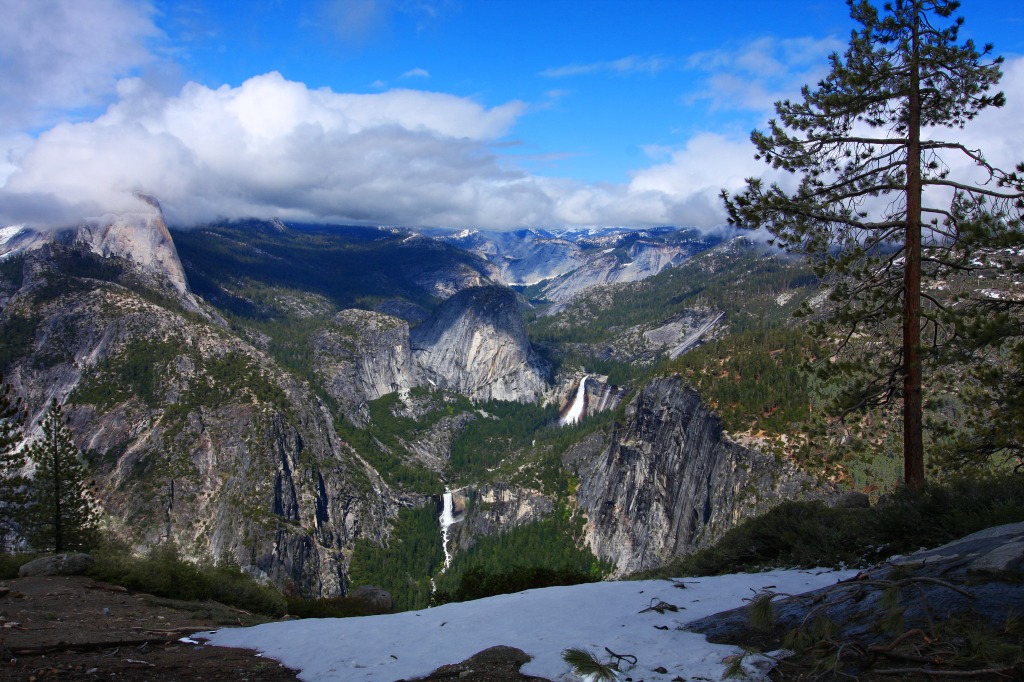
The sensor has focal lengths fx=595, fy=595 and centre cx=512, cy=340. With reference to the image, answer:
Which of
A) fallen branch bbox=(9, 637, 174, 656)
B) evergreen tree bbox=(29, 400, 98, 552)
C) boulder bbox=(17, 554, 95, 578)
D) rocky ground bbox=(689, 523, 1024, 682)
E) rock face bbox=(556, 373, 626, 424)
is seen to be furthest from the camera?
rock face bbox=(556, 373, 626, 424)

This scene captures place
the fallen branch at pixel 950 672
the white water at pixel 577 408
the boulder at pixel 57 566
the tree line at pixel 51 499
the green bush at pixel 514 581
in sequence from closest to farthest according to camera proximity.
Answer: the fallen branch at pixel 950 672 → the boulder at pixel 57 566 → the green bush at pixel 514 581 → the tree line at pixel 51 499 → the white water at pixel 577 408

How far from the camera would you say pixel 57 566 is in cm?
1566

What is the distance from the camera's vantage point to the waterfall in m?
111

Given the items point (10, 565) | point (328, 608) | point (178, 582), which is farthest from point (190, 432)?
point (178, 582)

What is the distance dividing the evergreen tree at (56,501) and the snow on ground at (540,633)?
898 inches

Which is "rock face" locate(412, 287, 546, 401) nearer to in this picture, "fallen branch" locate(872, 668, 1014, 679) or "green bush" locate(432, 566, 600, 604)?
"green bush" locate(432, 566, 600, 604)

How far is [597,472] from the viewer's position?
106938 mm

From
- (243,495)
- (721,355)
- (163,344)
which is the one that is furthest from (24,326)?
(721,355)

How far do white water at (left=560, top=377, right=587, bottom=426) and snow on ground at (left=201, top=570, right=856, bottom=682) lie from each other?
16780cm

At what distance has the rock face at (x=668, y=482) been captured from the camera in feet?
226

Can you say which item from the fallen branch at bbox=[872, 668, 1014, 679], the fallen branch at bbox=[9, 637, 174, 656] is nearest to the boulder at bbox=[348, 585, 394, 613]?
the fallen branch at bbox=[9, 637, 174, 656]

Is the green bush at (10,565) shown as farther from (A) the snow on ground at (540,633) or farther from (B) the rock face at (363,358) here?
(B) the rock face at (363,358)

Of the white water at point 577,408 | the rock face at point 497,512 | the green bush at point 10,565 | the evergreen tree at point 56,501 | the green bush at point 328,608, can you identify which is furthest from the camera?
the white water at point 577,408

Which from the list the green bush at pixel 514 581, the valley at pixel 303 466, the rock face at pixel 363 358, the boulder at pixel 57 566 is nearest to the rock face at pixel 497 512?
the valley at pixel 303 466
